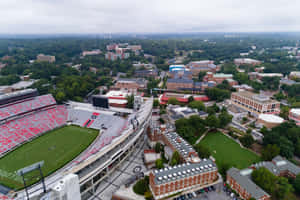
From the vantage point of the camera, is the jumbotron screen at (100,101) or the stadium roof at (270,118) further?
the jumbotron screen at (100,101)

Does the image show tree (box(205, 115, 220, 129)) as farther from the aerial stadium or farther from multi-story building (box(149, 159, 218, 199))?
multi-story building (box(149, 159, 218, 199))

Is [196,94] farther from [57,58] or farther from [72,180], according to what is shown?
[57,58]

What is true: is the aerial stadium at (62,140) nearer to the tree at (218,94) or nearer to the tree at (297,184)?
the tree at (218,94)

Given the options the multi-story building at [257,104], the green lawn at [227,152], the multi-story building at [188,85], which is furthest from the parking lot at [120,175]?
the multi-story building at [188,85]

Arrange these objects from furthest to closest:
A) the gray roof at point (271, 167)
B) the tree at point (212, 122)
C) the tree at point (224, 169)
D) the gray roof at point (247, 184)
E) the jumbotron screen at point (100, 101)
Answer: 1. the jumbotron screen at point (100, 101)
2. the tree at point (212, 122)
3. the tree at point (224, 169)
4. the gray roof at point (271, 167)
5. the gray roof at point (247, 184)

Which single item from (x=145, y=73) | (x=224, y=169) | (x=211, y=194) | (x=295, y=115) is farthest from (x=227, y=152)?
(x=145, y=73)

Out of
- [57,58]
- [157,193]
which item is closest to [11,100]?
[157,193]
